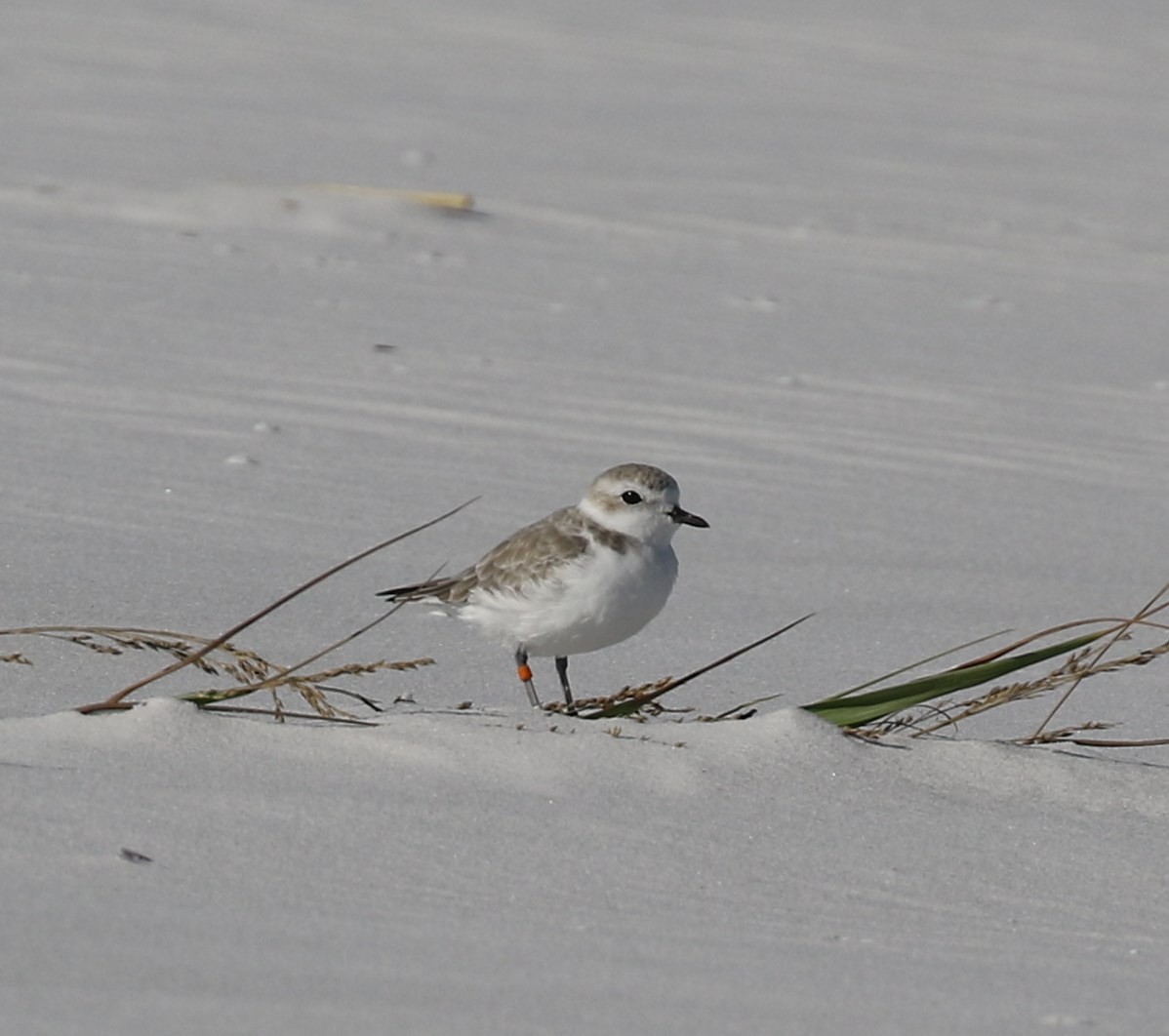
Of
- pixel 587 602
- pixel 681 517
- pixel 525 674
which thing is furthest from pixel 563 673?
pixel 681 517

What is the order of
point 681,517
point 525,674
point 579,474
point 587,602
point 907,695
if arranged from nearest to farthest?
point 907,695 → point 587,602 → point 525,674 → point 681,517 → point 579,474

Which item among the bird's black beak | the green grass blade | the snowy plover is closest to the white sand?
the green grass blade

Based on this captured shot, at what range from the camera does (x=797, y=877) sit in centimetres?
308

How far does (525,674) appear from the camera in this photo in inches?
165

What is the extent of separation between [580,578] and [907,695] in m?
0.70

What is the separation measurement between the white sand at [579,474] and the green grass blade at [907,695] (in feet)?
0.27

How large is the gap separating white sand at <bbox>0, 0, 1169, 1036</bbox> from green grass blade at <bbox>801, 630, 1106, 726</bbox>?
0.08 m

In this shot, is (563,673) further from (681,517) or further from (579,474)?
(579,474)

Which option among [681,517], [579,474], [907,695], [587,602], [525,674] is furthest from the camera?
[579,474]

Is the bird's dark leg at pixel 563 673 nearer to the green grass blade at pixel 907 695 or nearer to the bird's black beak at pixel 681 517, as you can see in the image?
the bird's black beak at pixel 681 517

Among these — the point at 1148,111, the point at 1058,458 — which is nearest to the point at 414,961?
the point at 1058,458

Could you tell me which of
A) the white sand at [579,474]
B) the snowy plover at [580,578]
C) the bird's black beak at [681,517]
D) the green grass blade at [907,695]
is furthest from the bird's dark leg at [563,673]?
the green grass blade at [907,695]

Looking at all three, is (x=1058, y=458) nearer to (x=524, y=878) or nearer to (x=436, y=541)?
(x=436, y=541)

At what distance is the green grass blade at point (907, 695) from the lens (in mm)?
3635
